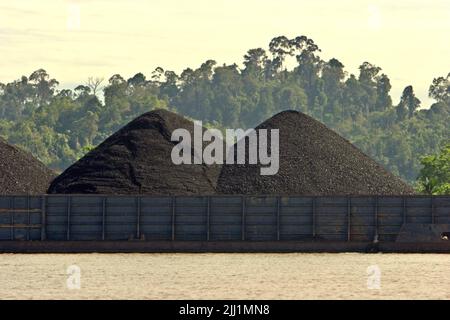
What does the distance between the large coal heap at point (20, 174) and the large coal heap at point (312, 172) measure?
347 inches

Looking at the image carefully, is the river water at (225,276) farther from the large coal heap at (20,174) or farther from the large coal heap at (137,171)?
the large coal heap at (20,174)

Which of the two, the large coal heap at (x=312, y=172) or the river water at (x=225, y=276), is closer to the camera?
the river water at (x=225, y=276)

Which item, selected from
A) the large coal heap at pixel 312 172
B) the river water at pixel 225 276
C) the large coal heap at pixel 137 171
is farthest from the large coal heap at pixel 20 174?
the river water at pixel 225 276

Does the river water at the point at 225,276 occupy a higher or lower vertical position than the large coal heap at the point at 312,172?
lower

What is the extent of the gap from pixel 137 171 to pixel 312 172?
24.6 feet

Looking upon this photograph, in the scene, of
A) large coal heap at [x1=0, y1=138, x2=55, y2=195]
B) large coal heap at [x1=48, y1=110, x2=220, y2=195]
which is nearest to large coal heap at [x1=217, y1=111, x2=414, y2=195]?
large coal heap at [x1=48, y1=110, x2=220, y2=195]

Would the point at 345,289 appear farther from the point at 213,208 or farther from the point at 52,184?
the point at 52,184

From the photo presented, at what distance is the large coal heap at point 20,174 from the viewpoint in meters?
47.0

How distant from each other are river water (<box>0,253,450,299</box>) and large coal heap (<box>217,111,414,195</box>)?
7690 mm

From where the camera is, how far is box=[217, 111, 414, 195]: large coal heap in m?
44.4

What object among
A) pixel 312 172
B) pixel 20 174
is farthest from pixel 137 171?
pixel 312 172

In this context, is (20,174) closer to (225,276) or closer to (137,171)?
(137,171)

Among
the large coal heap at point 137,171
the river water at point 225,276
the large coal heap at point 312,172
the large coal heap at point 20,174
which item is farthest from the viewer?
the large coal heap at point 20,174

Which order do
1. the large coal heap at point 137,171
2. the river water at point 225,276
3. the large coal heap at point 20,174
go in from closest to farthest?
the river water at point 225,276 < the large coal heap at point 137,171 < the large coal heap at point 20,174
